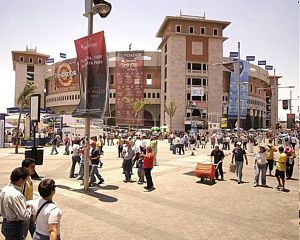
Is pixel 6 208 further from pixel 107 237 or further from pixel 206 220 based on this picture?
pixel 206 220

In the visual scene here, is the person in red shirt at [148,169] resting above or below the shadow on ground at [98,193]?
above

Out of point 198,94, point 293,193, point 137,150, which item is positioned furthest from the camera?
point 198,94

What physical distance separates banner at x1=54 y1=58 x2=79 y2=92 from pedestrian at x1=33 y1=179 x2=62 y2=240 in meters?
80.5

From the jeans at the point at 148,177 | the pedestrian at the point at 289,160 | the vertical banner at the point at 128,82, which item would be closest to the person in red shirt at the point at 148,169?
the jeans at the point at 148,177

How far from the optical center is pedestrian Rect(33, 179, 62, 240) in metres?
3.53

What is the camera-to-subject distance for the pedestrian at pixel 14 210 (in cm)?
414

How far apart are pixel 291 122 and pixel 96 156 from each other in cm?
3632

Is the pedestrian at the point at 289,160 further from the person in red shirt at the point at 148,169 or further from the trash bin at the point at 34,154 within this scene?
the trash bin at the point at 34,154

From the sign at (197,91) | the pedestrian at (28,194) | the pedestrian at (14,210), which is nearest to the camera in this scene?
the pedestrian at (14,210)

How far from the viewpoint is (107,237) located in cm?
638

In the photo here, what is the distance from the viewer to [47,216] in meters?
3.60

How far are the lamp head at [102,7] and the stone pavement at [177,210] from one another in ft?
20.1

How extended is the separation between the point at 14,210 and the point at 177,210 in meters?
5.22

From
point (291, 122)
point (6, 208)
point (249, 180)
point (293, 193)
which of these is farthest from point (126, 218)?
point (291, 122)
